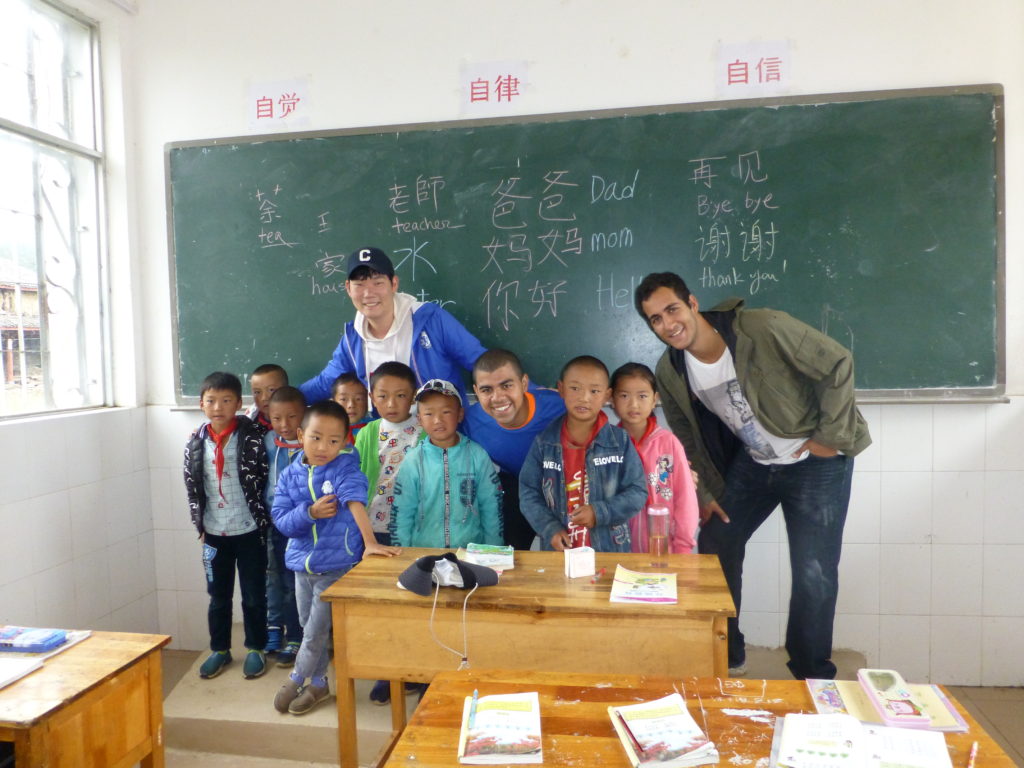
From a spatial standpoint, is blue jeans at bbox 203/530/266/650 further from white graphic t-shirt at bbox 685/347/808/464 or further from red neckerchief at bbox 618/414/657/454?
white graphic t-shirt at bbox 685/347/808/464

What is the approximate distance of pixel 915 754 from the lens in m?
1.12

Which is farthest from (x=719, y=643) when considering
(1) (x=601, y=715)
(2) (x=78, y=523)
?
(2) (x=78, y=523)

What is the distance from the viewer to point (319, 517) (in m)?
2.49

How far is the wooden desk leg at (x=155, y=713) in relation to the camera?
1857 millimetres

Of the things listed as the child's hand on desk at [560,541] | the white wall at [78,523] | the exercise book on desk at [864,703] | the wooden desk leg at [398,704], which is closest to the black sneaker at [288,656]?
the white wall at [78,523]

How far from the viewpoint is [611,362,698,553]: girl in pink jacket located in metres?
2.60

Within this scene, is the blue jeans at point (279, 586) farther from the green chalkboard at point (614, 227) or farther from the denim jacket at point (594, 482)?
the denim jacket at point (594, 482)

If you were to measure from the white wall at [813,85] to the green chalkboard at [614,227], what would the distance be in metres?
0.12

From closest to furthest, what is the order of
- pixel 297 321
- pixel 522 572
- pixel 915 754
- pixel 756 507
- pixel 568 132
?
pixel 915 754
pixel 522 572
pixel 756 507
pixel 568 132
pixel 297 321

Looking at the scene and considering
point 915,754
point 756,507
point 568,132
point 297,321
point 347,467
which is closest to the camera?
point 915,754

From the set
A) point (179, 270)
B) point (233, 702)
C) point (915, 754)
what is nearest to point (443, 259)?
point (179, 270)

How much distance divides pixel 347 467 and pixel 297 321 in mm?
1105

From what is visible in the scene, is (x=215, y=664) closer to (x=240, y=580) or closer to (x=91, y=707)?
(x=240, y=580)

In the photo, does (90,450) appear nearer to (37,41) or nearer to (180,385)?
(180,385)
